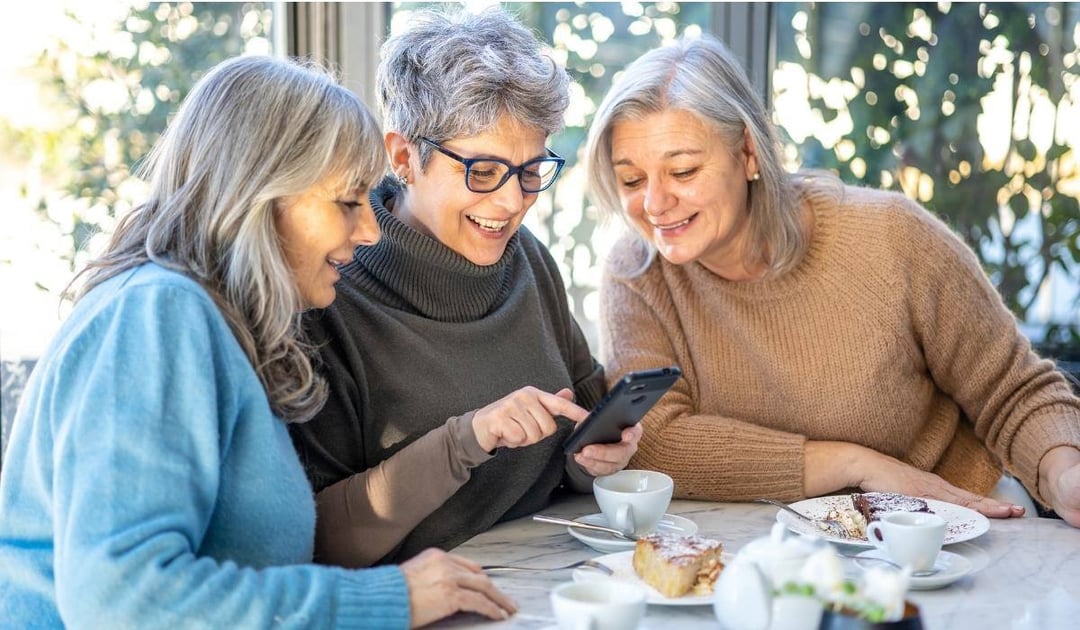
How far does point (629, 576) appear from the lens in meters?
1.45

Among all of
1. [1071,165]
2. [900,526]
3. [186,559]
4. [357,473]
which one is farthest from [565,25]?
[186,559]

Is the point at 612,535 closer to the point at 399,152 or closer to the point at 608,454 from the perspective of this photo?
the point at 608,454

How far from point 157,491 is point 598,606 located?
17.4 inches

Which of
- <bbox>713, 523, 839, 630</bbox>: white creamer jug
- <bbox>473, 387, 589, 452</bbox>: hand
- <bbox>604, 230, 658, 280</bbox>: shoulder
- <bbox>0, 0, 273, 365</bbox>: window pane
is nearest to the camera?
<bbox>713, 523, 839, 630</bbox>: white creamer jug

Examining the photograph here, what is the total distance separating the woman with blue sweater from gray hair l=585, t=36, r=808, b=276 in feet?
2.23

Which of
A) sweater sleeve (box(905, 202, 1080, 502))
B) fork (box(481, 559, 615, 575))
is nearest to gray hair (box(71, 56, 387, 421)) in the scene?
fork (box(481, 559, 615, 575))

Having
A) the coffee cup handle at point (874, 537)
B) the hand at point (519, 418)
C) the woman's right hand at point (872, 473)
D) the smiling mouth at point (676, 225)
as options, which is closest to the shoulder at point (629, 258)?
the smiling mouth at point (676, 225)

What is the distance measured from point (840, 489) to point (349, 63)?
1.66 meters

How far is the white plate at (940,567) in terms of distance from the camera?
143 cm

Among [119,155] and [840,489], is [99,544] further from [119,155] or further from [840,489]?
[119,155]

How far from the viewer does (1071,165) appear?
10.2 ft

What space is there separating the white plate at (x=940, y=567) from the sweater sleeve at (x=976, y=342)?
1.83 feet

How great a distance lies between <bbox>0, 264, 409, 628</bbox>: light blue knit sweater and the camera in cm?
113

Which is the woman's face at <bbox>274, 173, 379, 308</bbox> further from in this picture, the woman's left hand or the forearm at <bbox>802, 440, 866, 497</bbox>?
the forearm at <bbox>802, 440, 866, 497</bbox>
